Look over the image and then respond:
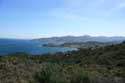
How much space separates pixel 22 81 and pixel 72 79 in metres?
2.03

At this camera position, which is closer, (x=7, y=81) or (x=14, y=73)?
(x=7, y=81)

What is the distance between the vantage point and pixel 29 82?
902 cm

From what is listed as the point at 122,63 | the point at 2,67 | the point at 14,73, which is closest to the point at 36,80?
the point at 14,73

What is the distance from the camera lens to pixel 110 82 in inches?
382

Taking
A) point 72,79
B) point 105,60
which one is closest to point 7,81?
point 72,79

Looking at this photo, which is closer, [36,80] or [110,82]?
[36,80]

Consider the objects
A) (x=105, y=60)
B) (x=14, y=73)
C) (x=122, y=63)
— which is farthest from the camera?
(x=105, y=60)

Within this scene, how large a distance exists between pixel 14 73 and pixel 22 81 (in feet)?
7.02

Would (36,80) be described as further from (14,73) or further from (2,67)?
(2,67)

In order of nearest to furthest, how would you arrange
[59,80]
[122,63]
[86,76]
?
[59,80] → [86,76] → [122,63]

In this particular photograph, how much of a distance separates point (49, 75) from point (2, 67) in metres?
5.27

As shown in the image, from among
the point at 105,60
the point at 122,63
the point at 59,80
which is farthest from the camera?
the point at 105,60

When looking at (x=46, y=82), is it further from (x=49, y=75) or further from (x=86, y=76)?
(x=86, y=76)

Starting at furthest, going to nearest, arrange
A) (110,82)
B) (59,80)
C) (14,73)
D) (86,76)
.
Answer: (14,73) < (110,82) < (86,76) < (59,80)
